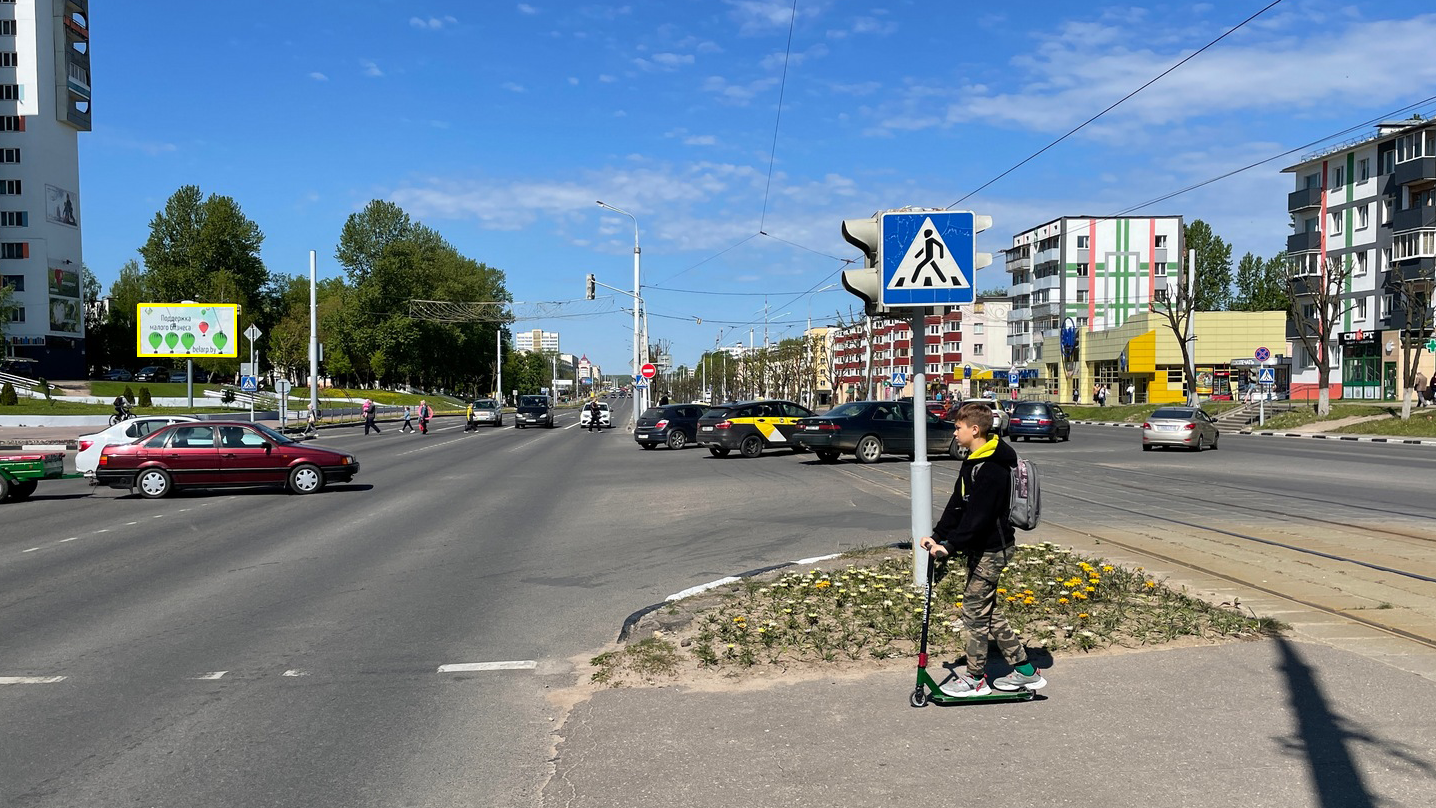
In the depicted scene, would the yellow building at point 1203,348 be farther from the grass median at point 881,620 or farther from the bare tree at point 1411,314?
the grass median at point 881,620

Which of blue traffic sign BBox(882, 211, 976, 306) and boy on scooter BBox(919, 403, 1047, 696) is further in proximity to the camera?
blue traffic sign BBox(882, 211, 976, 306)

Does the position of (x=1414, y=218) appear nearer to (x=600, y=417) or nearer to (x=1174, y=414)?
(x=1174, y=414)

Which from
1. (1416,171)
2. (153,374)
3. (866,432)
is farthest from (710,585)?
(153,374)

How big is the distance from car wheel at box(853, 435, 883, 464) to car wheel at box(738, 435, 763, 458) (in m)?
4.64

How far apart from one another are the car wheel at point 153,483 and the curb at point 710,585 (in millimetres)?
13939

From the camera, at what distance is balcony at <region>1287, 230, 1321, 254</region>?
6994 cm

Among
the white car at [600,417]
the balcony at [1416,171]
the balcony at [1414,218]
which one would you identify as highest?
the balcony at [1416,171]

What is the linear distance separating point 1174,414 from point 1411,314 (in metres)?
23.1

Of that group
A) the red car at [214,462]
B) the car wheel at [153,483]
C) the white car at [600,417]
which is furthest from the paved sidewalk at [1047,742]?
the white car at [600,417]

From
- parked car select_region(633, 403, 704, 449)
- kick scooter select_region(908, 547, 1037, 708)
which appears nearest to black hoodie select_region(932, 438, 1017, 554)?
kick scooter select_region(908, 547, 1037, 708)

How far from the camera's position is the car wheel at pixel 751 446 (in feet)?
98.0

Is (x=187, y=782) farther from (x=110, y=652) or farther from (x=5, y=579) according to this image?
(x=5, y=579)

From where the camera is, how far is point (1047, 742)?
5.04 m

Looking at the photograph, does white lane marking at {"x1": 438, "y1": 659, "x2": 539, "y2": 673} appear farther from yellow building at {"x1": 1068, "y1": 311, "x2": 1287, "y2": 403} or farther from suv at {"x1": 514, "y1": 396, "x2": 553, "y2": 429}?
yellow building at {"x1": 1068, "y1": 311, "x2": 1287, "y2": 403}
